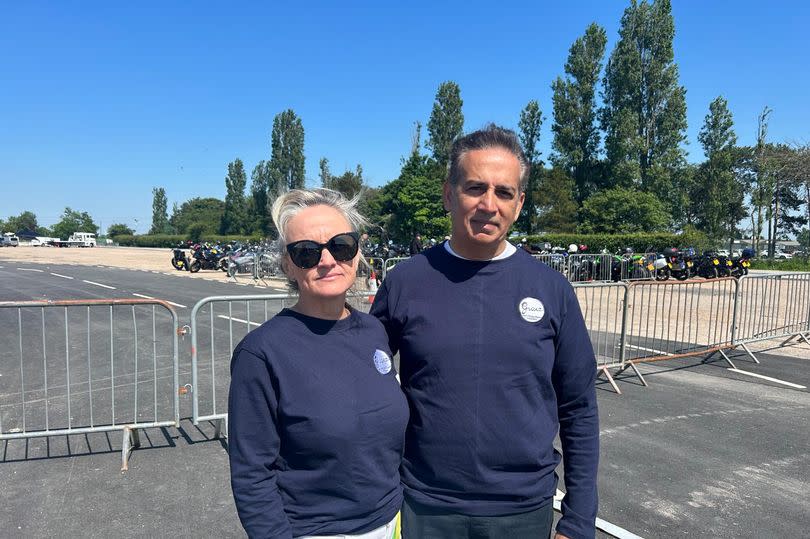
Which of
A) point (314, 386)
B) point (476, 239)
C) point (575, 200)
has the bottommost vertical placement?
point (314, 386)

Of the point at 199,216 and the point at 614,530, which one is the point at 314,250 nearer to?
the point at 614,530

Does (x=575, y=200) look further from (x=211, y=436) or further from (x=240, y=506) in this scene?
(x=240, y=506)

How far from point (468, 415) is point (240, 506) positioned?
73 cm

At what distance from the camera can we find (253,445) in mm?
1461

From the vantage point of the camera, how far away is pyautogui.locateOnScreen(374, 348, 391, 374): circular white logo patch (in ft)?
5.44

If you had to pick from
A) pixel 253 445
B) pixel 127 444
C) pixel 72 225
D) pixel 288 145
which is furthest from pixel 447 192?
pixel 72 225

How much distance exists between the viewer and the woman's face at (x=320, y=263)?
1.66 metres

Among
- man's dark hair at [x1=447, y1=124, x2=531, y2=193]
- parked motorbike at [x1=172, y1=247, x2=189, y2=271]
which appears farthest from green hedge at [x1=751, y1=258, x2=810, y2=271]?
man's dark hair at [x1=447, y1=124, x2=531, y2=193]

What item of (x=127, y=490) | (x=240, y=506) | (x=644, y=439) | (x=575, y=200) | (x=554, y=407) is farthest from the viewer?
(x=575, y=200)

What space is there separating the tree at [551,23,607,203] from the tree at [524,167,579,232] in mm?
2106

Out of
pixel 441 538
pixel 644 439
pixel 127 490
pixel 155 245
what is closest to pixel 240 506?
pixel 441 538

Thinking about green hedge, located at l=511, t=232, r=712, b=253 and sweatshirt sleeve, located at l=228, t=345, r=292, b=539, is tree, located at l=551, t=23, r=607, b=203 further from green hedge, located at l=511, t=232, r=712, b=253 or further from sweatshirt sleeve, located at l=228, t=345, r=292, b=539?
sweatshirt sleeve, located at l=228, t=345, r=292, b=539

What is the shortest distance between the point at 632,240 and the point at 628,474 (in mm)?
29035

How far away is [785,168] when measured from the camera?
34406 mm
